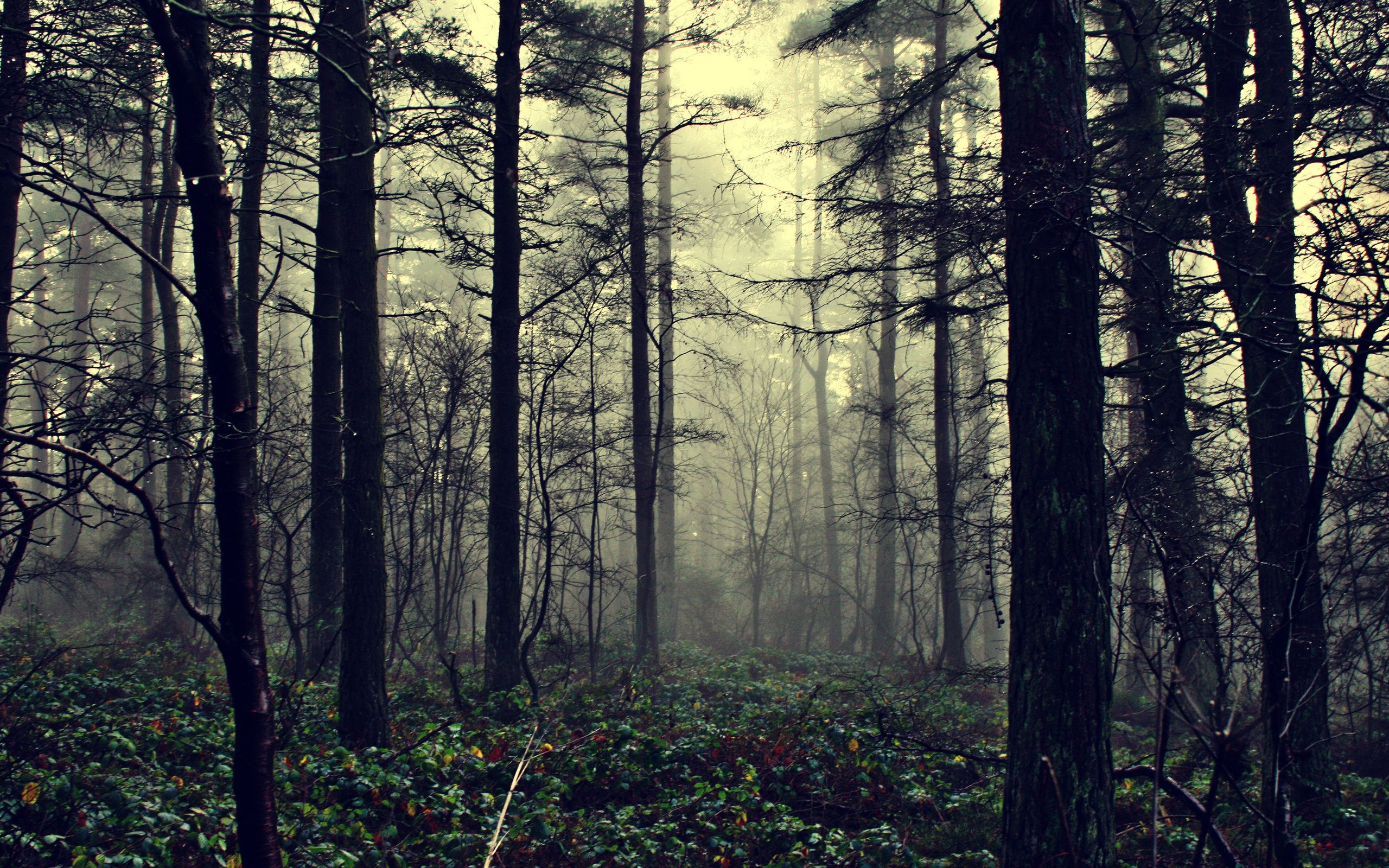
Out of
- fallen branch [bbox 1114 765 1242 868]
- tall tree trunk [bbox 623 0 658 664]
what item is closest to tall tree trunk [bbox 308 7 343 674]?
tall tree trunk [bbox 623 0 658 664]

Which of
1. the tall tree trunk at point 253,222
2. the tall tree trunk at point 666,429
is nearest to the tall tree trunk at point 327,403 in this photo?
the tall tree trunk at point 253,222

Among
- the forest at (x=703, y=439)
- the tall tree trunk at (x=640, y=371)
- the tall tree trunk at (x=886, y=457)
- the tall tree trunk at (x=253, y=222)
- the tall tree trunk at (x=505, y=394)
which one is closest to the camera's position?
the forest at (x=703, y=439)

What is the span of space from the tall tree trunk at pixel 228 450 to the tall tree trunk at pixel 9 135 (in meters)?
0.47

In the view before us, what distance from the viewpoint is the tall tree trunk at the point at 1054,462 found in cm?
342

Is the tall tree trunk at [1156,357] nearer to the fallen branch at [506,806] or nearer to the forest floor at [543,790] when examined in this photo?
the forest floor at [543,790]

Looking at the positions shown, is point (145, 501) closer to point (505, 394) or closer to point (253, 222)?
point (505, 394)

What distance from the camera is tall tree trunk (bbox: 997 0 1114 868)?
342 cm

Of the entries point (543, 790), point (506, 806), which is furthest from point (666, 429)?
point (506, 806)

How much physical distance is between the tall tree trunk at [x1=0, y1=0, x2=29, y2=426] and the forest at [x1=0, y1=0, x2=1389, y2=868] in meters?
0.06

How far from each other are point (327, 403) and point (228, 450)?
6861 millimetres

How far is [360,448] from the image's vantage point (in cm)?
609

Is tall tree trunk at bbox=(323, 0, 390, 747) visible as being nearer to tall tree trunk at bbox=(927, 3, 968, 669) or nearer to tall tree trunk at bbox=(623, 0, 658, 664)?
tall tree trunk at bbox=(623, 0, 658, 664)

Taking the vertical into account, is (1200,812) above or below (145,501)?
below

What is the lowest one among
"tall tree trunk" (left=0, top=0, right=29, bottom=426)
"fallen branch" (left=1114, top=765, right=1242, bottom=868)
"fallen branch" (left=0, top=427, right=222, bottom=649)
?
"fallen branch" (left=1114, top=765, right=1242, bottom=868)
